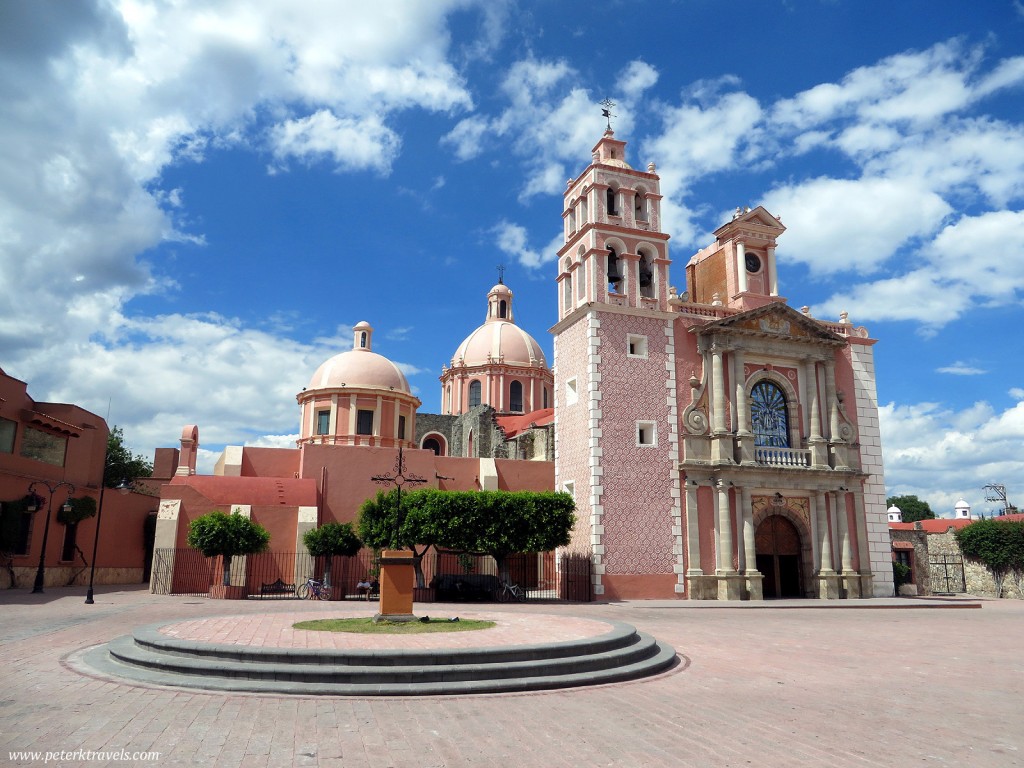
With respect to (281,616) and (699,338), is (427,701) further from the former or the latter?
(699,338)

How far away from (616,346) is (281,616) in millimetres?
14453

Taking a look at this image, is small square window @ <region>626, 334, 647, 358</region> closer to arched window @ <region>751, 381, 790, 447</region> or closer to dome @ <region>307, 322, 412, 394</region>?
arched window @ <region>751, 381, 790, 447</region>

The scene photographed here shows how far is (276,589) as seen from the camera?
24.2 metres

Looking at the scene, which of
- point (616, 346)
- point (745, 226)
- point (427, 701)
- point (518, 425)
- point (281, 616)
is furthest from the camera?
point (518, 425)

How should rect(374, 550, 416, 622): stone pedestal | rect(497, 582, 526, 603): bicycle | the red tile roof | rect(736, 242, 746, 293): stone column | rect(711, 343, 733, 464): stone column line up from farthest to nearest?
1. the red tile roof
2. rect(736, 242, 746, 293): stone column
3. rect(711, 343, 733, 464): stone column
4. rect(497, 582, 526, 603): bicycle
5. rect(374, 550, 416, 622): stone pedestal

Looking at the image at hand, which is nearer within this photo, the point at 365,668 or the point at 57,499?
the point at 365,668

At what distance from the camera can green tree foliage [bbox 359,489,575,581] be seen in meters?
22.4

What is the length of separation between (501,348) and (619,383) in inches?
823

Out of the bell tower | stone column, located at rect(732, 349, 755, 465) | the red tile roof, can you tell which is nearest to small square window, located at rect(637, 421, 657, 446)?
the bell tower

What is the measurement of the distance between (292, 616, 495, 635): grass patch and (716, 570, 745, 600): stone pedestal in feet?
42.9

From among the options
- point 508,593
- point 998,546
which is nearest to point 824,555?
point 508,593

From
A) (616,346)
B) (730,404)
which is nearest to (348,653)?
(616,346)

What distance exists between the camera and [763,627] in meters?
15.5

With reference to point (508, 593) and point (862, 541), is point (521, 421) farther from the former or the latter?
point (862, 541)
